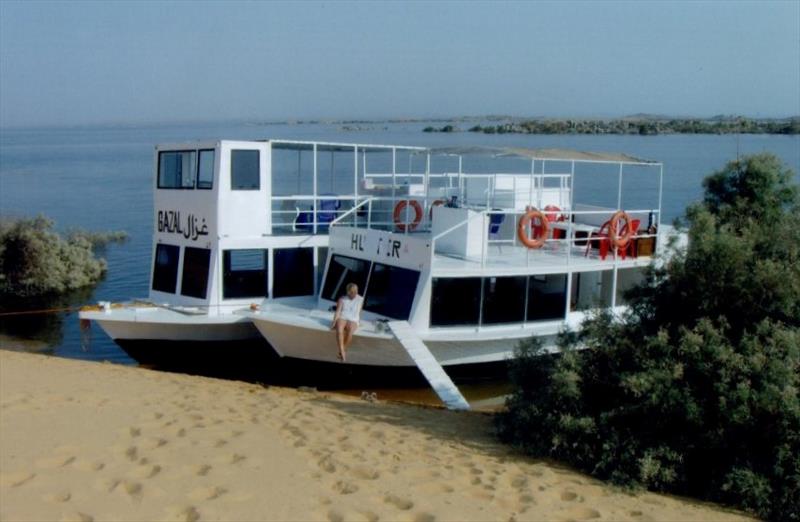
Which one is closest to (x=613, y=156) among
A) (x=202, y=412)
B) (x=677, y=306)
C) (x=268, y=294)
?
(x=268, y=294)

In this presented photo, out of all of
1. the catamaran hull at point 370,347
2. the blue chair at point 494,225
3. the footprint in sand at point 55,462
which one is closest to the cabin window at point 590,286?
the catamaran hull at point 370,347

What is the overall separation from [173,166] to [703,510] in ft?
37.0

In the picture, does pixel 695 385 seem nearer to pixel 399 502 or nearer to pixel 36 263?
pixel 399 502

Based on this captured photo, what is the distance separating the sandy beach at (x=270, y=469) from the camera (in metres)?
5.57

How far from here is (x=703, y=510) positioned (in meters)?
6.40

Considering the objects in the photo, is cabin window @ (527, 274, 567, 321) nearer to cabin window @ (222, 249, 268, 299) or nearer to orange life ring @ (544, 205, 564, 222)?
orange life ring @ (544, 205, 564, 222)

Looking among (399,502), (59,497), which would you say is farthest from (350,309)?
(59,497)

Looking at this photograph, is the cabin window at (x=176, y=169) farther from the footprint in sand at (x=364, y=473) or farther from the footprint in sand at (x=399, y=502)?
the footprint in sand at (x=399, y=502)

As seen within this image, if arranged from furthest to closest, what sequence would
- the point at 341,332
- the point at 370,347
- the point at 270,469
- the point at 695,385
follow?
1. the point at 370,347
2. the point at 341,332
3. the point at 695,385
4. the point at 270,469

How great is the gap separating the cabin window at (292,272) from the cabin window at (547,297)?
401 cm

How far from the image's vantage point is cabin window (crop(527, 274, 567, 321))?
A: 13.9m

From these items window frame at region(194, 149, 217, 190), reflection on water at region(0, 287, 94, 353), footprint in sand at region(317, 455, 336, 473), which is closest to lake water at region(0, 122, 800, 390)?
reflection on water at region(0, 287, 94, 353)

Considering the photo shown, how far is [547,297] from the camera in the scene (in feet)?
46.0

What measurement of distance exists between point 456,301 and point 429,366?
178 cm
